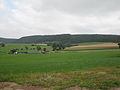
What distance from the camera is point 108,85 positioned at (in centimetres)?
1224

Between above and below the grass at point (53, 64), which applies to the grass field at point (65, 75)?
above

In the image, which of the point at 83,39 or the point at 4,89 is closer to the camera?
the point at 4,89

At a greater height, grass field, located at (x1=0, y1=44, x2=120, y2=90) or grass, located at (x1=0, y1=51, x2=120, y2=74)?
grass field, located at (x1=0, y1=44, x2=120, y2=90)

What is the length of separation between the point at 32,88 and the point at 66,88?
3.06 m

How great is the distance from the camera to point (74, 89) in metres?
11.3

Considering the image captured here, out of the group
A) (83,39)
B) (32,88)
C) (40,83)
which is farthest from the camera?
(83,39)

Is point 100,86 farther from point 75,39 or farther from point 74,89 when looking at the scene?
point 75,39

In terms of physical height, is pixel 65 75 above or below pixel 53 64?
above

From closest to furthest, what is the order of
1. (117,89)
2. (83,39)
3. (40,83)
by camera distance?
(117,89), (40,83), (83,39)

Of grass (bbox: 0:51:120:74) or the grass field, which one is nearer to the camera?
the grass field

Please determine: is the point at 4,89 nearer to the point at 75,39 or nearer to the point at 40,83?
the point at 40,83

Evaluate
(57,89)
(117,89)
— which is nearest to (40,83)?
(57,89)

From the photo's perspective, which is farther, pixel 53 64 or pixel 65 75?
pixel 53 64

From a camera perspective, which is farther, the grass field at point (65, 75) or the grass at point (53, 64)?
the grass at point (53, 64)
